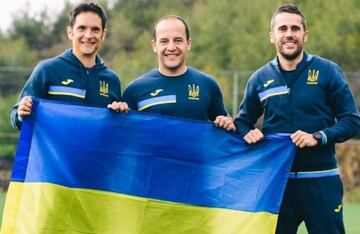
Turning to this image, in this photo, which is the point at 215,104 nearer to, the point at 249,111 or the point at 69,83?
the point at 249,111

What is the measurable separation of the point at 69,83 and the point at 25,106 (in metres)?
0.41

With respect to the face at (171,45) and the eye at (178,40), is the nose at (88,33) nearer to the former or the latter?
the face at (171,45)

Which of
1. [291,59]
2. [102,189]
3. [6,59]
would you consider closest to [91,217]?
[102,189]

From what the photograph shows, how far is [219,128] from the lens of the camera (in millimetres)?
6602

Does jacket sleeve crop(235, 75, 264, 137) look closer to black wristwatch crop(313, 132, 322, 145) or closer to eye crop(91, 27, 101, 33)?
black wristwatch crop(313, 132, 322, 145)

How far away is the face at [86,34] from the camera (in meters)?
6.63

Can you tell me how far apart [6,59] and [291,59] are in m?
23.2

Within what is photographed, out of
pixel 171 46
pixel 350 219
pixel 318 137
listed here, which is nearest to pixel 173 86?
pixel 171 46

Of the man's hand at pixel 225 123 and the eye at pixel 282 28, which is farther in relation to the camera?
the man's hand at pixel 225 123

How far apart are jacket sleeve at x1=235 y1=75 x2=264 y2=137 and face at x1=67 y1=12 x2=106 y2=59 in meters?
1.18

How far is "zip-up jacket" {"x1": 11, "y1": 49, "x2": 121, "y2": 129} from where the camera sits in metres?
6.55

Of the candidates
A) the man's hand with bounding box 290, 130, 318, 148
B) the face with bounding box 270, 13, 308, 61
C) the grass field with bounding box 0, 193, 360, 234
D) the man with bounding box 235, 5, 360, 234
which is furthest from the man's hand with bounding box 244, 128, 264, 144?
the grass field with bounding box 0, 193, 360, 234

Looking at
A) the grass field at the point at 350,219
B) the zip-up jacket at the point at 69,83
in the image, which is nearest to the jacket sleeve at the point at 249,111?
the zip-up jacket at the point at 69,83

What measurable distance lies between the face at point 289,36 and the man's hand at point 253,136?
1.88 feet
